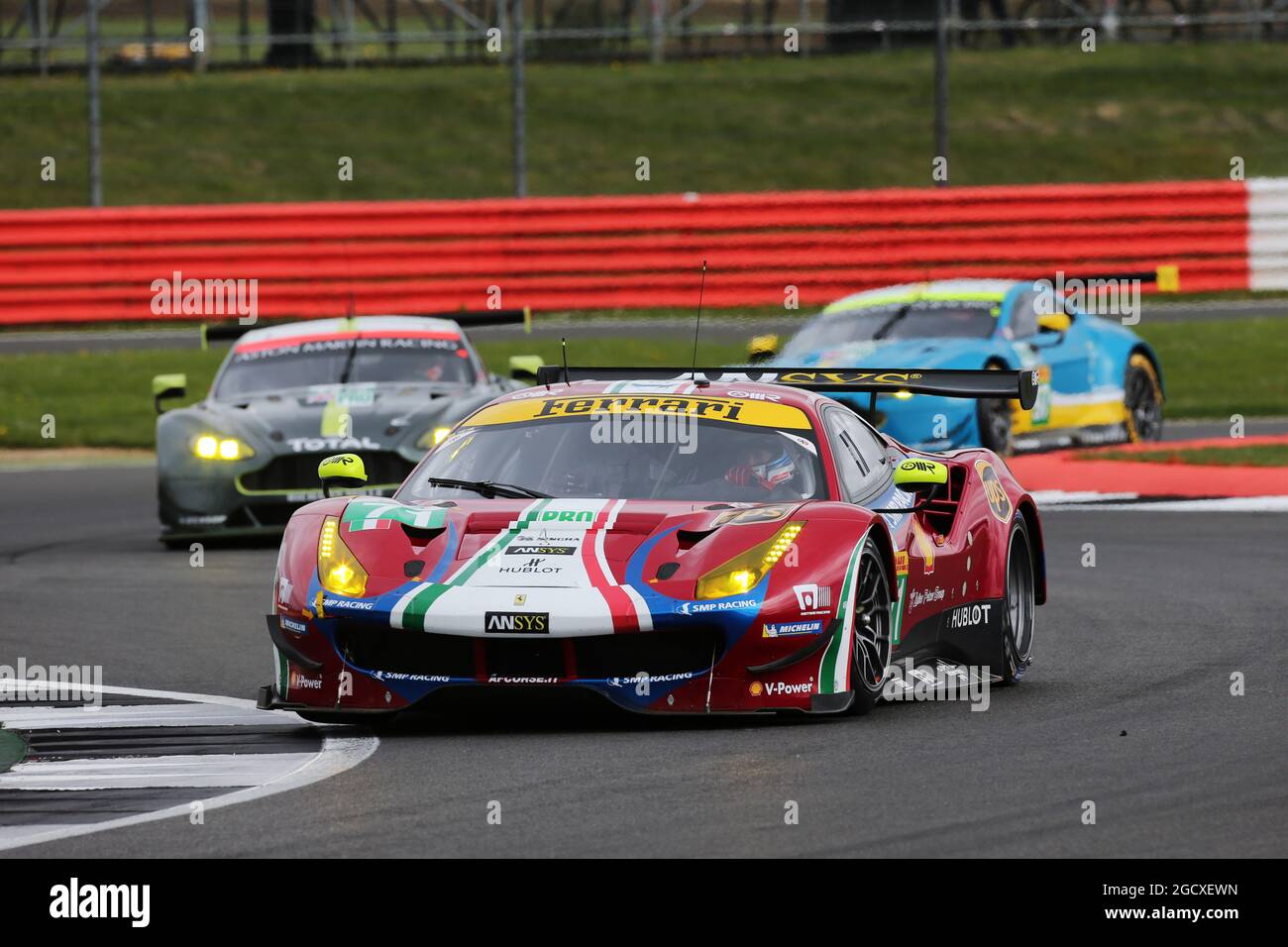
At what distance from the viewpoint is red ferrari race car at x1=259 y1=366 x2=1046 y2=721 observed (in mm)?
7898

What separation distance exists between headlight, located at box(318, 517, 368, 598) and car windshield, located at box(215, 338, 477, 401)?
24.1ft

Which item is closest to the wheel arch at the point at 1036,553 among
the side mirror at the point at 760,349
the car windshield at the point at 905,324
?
the side mirror at the point at 760,349

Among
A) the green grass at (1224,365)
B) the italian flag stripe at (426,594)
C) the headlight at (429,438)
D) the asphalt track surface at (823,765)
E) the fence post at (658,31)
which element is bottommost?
the asphalt track surface at (823,765)

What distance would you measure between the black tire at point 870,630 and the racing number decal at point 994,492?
51.4 inches

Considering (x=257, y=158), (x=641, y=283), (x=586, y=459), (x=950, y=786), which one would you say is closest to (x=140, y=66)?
(x=257, y=158)

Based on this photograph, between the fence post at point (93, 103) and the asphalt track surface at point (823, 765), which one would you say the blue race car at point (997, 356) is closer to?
the asphalt track surface at point (823, 765)

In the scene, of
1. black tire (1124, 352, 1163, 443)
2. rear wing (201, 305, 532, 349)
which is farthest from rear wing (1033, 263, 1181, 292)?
rear wing (201, 305, 532, 349)

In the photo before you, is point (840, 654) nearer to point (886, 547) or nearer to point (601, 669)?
point (886, 547)

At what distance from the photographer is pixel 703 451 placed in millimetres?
8930

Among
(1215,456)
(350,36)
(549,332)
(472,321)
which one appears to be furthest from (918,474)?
(350,36)

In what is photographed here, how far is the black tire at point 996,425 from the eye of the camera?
17.4 m

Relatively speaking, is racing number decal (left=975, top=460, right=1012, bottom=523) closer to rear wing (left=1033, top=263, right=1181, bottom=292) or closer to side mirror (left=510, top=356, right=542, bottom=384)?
side mirror (left=510, top=356, right=542, bottom=384)
